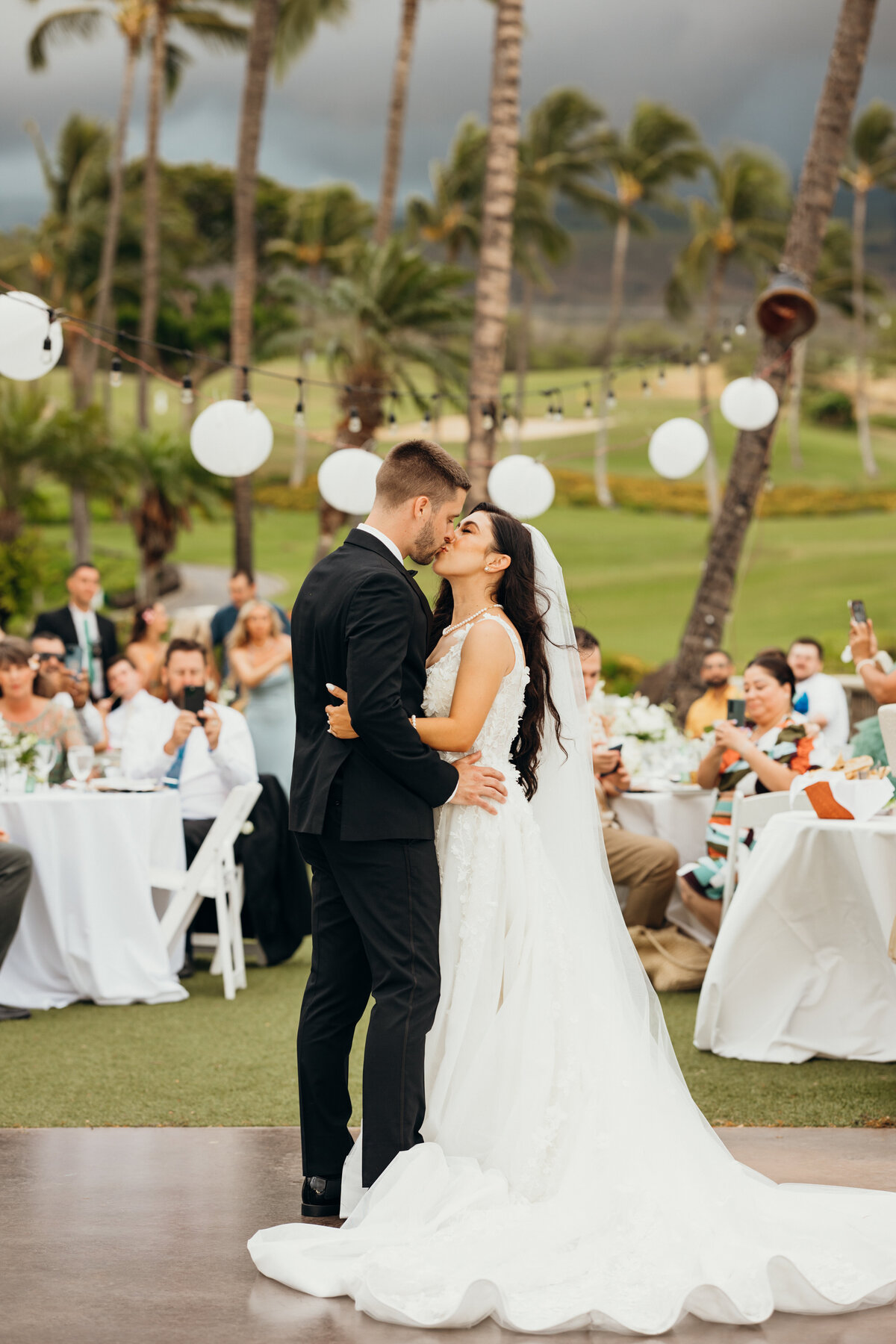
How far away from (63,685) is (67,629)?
1546 mm

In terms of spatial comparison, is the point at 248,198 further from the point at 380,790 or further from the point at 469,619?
the point at 380,790

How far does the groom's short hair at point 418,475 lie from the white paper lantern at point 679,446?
20.1 ft

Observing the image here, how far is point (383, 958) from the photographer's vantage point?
10.1 ft

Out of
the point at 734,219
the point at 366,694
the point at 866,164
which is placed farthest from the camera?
the point at 866,164

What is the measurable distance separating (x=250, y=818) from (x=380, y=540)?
11.4 ft

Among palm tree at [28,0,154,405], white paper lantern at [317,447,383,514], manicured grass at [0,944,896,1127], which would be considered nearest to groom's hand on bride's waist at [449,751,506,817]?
manicured grass at [0,944,896,1127]

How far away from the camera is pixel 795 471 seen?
129ft

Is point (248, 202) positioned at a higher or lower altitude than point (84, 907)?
higher

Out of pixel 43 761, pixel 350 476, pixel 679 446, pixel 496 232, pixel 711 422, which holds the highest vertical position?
pixel 711 422

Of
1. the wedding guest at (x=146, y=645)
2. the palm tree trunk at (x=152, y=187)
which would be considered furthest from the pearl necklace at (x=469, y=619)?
the palm tree trunk at (x=152, y=187)

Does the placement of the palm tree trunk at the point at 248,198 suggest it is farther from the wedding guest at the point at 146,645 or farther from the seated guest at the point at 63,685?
the seated guest at the point at 63,685

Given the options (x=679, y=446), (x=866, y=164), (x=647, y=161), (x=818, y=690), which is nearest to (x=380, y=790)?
(x=818, y=690)

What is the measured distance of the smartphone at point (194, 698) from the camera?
19.4 feet

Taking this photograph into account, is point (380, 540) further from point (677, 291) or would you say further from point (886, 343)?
point (886, 343)
